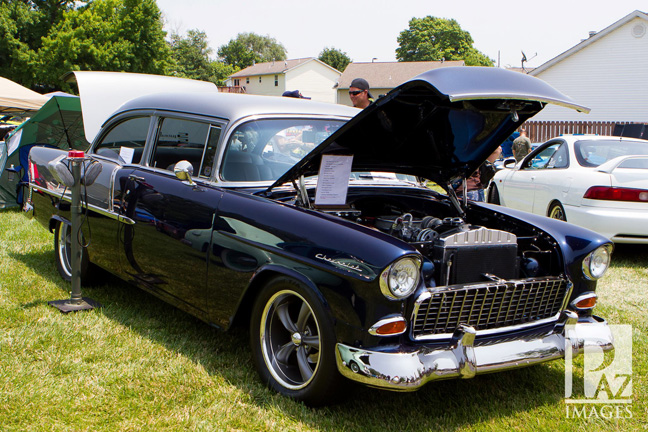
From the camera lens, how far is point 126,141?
190 inches

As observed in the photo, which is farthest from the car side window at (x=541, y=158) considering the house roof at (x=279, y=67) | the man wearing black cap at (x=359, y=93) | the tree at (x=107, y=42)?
the house roof at (x=279, y=67)

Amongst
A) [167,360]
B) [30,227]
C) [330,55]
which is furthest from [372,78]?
[167,360]

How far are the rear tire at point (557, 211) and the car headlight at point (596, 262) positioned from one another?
384cm

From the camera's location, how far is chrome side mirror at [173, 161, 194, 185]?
12.2 feet

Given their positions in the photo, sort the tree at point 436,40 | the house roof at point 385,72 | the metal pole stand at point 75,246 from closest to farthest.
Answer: the metal pole stand at point 75,246 → the house roof at point 385,72 → the tree at point 436,40

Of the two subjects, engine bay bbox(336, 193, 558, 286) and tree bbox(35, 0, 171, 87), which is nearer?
engine bay bbox(336, 193, 558, 286)

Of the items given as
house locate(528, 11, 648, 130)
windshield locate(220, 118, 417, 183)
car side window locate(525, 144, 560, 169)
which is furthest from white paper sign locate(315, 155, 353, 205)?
house locate(528, 11, 648, 130)

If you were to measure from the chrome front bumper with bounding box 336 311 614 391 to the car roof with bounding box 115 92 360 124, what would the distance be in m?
1.82

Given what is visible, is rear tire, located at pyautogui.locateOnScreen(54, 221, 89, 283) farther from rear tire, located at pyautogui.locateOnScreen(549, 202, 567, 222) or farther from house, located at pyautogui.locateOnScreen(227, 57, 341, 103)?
house, located at pyautogui.locateOnScreen(227, 57, 341, 103)

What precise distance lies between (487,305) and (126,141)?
3.14 metres

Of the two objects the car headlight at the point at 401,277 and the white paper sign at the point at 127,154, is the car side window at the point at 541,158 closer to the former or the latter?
the white paper sign at the point at 127,154

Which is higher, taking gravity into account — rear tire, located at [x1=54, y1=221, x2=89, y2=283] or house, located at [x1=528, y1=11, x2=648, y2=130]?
house, located at [x1=528, y1=11, x2=648, y2=130]

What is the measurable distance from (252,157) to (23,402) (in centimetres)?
186

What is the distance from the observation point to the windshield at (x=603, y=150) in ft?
23.8
